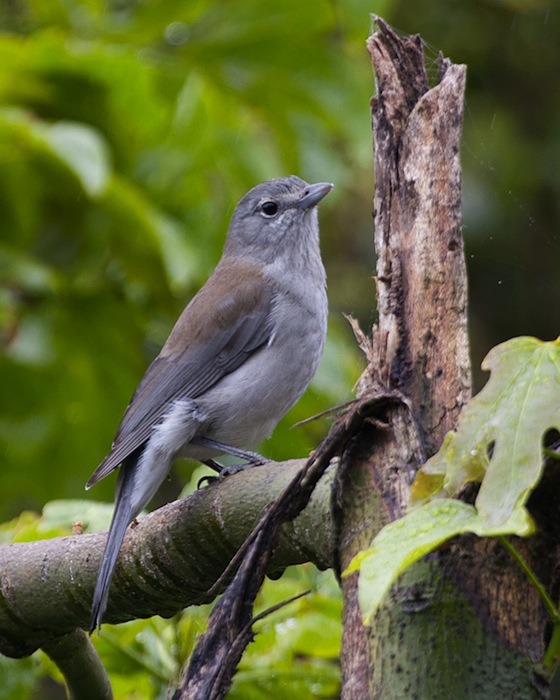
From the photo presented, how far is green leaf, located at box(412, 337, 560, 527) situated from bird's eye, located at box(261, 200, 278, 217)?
258cm

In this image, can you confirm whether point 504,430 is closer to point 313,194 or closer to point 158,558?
point 158,558

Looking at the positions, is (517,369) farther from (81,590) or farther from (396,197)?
(81,590)

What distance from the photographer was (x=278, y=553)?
6.42 ft

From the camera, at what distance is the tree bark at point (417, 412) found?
1.53m

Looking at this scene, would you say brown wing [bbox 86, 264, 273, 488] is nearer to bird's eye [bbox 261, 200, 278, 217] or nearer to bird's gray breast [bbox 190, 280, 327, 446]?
bird's gray breast [bbox 190, 280, 327, 446]

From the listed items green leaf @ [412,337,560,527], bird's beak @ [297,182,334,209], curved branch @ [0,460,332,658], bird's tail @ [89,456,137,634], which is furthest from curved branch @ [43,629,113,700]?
bird's beak @ [297,182,334,209]

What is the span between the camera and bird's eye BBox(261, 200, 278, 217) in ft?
13.2

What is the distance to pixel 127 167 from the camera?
4098 mm

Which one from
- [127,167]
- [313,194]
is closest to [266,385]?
[313,194]

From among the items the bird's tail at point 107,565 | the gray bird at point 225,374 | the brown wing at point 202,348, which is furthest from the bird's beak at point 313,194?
the bird's tail at point 107,565

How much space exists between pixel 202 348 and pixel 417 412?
67.1 inches

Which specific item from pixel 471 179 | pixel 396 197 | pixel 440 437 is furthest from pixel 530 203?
pixel 440 437

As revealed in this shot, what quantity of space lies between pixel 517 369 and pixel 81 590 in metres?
1.30

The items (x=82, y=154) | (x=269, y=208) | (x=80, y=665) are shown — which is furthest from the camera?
(x=269, y=208)
